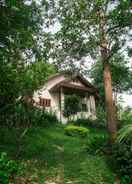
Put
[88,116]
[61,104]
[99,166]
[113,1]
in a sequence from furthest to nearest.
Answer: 1. [88,116]
2. [61,104]
3. [113,1]
4. [99,166]

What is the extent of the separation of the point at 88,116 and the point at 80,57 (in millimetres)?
15554

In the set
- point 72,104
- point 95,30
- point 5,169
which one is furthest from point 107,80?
point 72,104

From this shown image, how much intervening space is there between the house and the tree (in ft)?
38.0

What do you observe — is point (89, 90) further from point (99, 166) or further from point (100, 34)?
point (99, 166)

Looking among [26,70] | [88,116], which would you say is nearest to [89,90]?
[88,116]

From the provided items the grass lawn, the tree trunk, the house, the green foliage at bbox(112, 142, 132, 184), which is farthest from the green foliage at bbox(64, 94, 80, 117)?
the green foliage at bbox(112, 142, 132, 184)

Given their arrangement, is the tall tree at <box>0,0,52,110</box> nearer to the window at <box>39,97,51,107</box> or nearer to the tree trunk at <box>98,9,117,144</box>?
the tree trunk at <box>98,9,117,144</box>

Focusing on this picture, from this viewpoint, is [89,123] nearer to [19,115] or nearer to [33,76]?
[19,115]

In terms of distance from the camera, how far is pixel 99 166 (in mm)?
11352

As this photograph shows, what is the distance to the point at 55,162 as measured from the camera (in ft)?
37.9

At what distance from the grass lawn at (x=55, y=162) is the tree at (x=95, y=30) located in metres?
1.90

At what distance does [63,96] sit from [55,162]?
17056 mm

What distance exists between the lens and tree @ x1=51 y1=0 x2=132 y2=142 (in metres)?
12.7

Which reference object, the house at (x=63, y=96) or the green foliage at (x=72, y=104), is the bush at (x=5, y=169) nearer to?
the house at (x=63, y=96)
